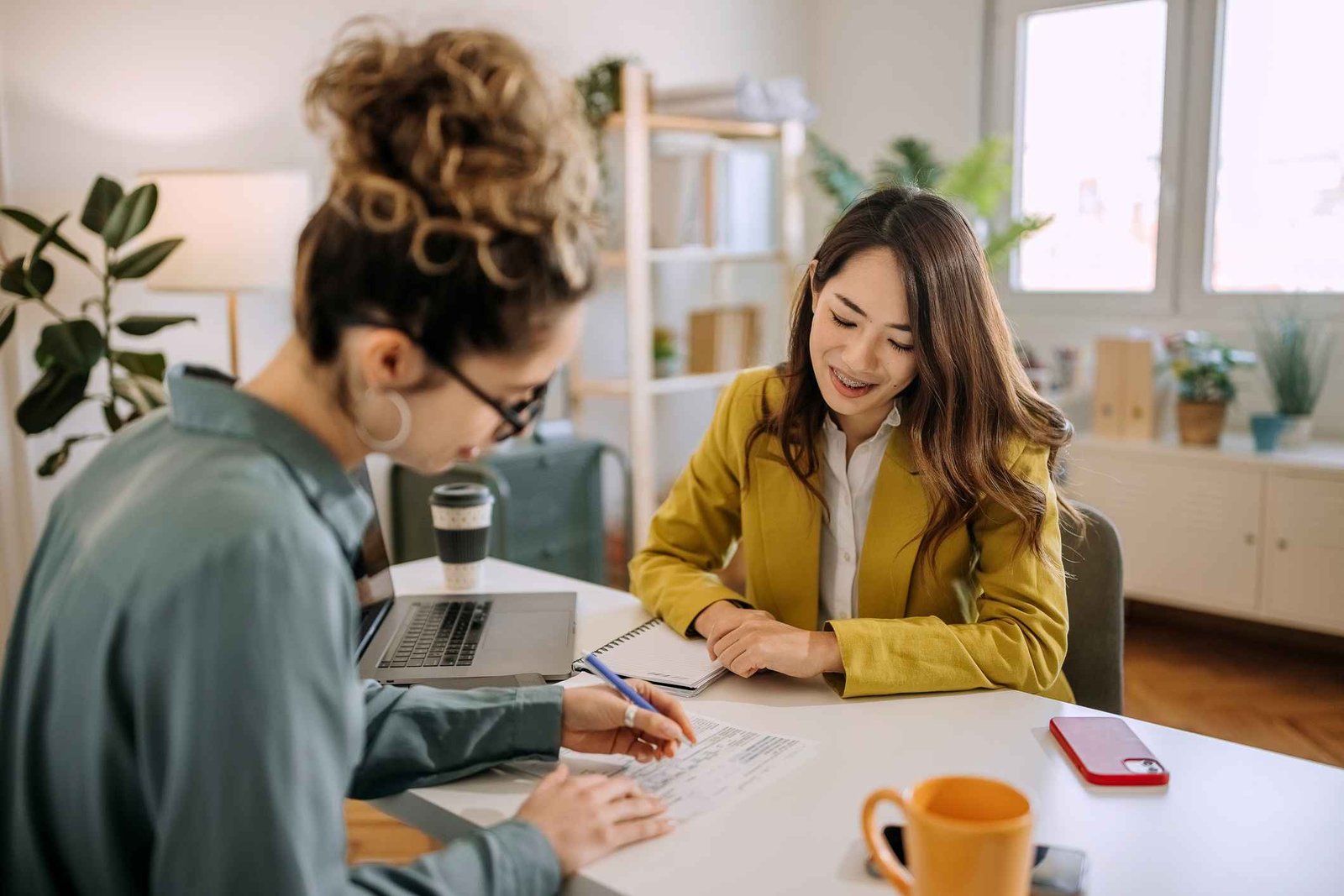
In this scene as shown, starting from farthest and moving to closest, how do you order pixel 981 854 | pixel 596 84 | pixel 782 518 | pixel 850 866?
1. pixel 596 84
2. pixel 782 518
3. pixel 850 866
4. pixel 981 854

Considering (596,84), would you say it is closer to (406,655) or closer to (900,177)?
(900,177)

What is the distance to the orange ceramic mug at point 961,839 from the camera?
771 millimetres

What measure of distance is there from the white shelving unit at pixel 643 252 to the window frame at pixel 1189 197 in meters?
1.17

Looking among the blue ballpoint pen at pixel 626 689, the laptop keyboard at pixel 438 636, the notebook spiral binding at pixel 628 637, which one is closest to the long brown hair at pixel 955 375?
the notebook spiral binding at pixel 628 637

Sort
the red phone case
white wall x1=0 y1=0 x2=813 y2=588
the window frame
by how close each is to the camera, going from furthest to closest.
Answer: the window frame
white wall x1=0 y1=0 x2=813 y2=588
the red phone case

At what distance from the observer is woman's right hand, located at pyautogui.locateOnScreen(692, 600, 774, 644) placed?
1449 mm

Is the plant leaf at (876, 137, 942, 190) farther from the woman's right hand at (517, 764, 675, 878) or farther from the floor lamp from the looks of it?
the woman's right hand at (517, 764, 675, 878)

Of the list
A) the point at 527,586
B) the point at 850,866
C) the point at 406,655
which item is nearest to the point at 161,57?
the point at 527,586

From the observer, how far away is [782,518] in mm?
1638

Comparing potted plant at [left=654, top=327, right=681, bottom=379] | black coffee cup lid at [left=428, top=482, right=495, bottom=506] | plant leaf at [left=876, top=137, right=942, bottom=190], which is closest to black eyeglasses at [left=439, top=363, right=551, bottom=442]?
black coffee cup lid at [left=428, top=482, right=495, bottom=506]

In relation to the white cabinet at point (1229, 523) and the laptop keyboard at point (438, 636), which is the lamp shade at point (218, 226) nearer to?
the laptop keyboard at point (438, 636)

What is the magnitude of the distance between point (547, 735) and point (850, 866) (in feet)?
1.14

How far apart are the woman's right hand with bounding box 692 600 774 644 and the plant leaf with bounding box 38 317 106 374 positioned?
5.13 feet

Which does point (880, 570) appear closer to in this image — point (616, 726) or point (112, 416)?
point (616, 726)
